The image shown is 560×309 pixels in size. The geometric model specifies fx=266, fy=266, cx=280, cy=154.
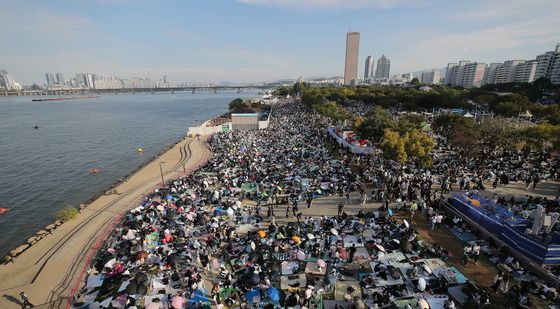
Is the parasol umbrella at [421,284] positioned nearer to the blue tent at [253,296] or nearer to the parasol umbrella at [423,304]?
the parasol umbrella at [423,304]

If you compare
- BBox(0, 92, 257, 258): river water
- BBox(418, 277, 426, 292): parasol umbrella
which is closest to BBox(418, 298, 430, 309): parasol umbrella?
BBox(418, 277, 426, 292): parasol umbrella

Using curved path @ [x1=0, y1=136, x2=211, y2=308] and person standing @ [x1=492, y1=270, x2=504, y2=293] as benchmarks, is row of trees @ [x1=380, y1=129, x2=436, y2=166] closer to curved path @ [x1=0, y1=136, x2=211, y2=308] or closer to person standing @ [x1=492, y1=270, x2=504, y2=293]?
person standing @ [x1=492, y1=270, x2=504, y2=293]

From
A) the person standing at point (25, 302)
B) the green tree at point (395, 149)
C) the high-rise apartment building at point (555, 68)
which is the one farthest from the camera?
the high-rise apartment building at point (555, 68)

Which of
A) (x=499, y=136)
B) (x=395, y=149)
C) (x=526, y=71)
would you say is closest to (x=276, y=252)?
(x=395, y=149)

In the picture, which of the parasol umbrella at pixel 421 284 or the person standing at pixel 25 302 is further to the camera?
the person standing at pixel 25 302

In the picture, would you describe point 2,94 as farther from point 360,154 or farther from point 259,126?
point 360,154

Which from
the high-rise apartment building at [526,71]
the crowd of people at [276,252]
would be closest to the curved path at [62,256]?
the crowd of people at [276,252]
